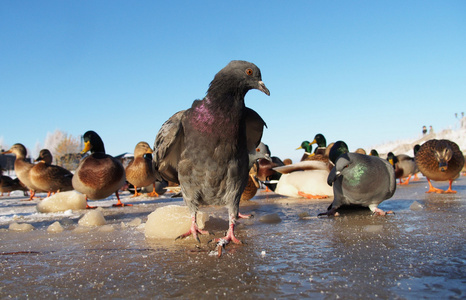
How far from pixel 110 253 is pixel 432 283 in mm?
1778

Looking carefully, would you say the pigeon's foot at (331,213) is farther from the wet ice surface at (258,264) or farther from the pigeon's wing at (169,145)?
the pigeon's wing at (169,145)

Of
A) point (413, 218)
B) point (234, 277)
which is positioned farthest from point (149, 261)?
point (413, 218)

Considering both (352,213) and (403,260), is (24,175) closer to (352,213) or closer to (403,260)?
(352,213)

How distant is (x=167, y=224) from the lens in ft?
9.25

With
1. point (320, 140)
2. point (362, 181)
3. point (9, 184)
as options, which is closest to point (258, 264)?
point (362, 181)

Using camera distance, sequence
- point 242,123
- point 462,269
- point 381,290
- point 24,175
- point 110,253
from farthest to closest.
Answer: point 24,175
point 242,123
point 110,253
point 462,269
point 381,290

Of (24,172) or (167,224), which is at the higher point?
(24,172)

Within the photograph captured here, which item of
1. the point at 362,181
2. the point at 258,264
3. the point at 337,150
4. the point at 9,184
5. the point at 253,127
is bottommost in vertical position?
the point at 258,264

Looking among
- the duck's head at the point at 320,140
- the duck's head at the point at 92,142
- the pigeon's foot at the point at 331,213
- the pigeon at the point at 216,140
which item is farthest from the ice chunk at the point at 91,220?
the duck's head at the point at 320,140

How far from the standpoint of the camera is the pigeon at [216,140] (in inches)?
103

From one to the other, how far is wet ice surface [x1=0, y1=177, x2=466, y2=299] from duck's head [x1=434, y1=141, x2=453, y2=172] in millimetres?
3917

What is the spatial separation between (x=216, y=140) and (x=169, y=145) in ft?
1.71

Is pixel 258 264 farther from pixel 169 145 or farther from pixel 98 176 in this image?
pixel 98 176

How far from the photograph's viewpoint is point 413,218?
315 cm
